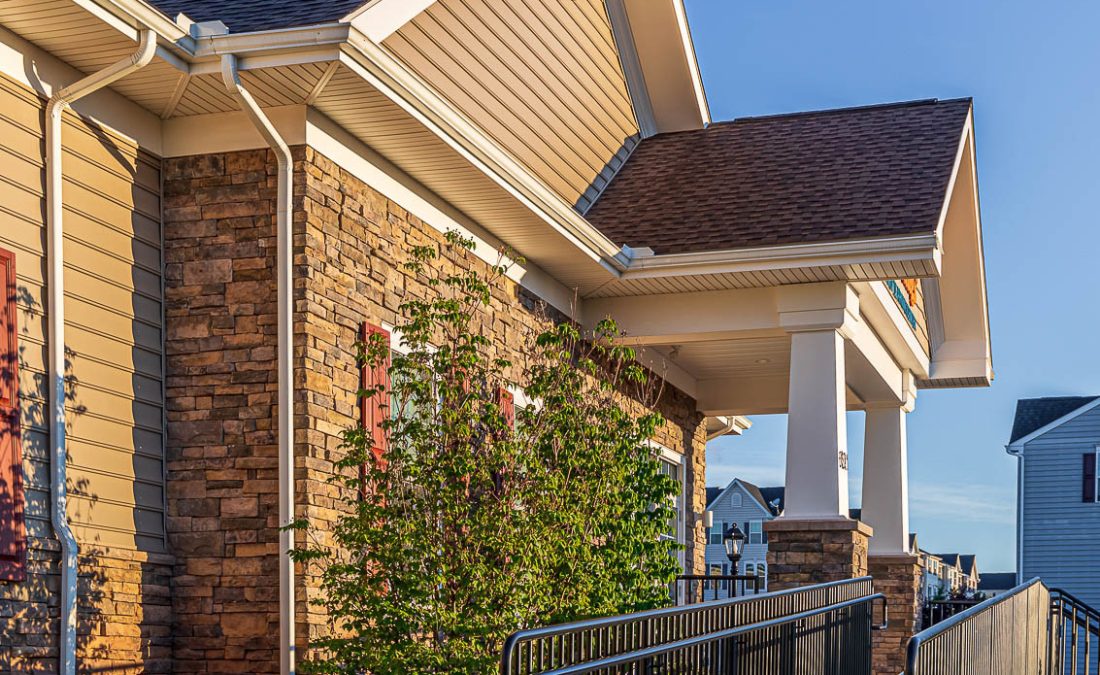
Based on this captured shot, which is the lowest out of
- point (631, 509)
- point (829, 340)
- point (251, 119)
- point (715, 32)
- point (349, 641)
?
point (349, 641)

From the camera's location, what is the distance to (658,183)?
14.6m

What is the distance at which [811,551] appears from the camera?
12484mm

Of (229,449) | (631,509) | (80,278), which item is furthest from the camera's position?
(631,509)

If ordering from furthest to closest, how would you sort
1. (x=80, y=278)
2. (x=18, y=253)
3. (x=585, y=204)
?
(x=585, y=204)
(x=80, y=278)
(x=18, y=253)

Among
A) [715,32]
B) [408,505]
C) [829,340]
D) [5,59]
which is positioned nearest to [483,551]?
[408,505]

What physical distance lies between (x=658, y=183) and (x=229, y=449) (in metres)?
7.06

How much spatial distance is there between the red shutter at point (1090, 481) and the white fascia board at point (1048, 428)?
107 centimetres

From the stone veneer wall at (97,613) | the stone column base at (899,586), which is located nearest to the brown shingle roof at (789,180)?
the stone column base at (899,586)

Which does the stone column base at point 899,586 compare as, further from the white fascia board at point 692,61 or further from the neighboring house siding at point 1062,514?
the neighboring house siding at point 1062,514

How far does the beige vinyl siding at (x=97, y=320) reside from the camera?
299 inches

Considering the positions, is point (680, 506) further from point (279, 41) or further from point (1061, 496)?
point (1061, 496)

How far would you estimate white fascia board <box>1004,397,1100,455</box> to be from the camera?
33.8 m

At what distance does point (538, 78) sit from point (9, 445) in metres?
6.94

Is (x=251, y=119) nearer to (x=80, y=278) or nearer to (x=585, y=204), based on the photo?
(x=80, y=278)
